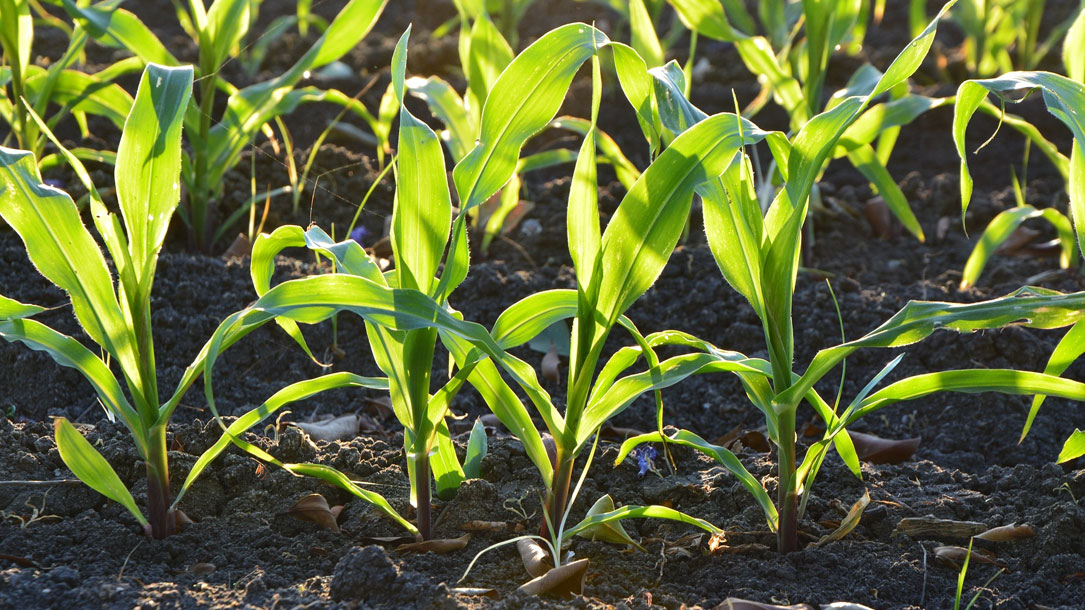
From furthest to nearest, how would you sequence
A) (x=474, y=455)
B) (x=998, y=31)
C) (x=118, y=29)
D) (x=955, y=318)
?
(x=998, y=31)
(x=118, y=29)
(x=474, y=455)
(x=955, y=318)

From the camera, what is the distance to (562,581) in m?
1.34

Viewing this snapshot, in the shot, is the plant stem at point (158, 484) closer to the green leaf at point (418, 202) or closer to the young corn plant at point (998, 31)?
the green leaf at point (418, 202)


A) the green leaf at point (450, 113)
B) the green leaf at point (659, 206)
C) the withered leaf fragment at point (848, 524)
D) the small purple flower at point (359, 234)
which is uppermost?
the green leaf at point (450, 113)

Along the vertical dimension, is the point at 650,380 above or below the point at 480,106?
below

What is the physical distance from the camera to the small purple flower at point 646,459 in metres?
1.67

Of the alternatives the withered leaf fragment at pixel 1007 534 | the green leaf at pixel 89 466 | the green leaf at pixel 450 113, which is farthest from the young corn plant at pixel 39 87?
the withered leaf fragment at pixel 1007 534

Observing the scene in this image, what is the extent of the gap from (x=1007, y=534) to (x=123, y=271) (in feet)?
4.25

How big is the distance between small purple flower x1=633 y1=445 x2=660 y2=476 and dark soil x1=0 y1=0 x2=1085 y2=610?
20 mm

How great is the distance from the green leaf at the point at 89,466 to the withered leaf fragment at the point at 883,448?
123 cm

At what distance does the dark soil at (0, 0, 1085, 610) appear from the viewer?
1358 mm

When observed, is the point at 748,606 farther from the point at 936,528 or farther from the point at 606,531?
the point at 936,528

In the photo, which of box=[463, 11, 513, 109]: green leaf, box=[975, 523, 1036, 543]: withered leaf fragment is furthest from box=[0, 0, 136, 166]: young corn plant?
box=[975, 523, 1036, 543]: withered leaf fragment

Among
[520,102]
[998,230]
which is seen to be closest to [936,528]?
[520,102]

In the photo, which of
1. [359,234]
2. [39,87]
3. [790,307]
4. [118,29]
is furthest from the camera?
[359,234]
